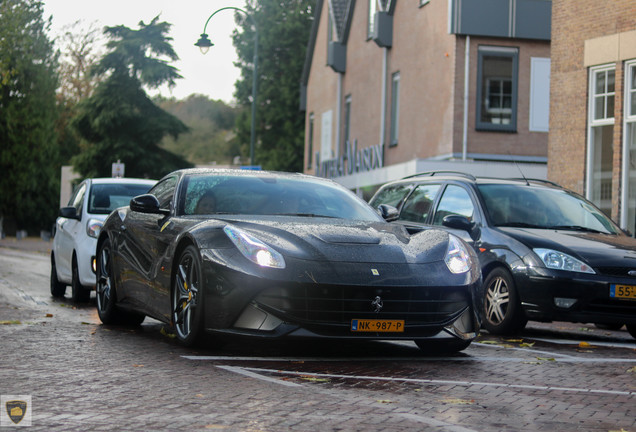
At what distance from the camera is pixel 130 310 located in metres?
9.62

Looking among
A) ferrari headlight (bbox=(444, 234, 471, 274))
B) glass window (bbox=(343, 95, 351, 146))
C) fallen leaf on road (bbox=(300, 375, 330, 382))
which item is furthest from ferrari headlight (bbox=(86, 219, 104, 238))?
glass window (bbox=(343, 95, 351, 146))

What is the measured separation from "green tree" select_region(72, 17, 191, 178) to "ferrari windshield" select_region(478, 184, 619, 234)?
44.8 metres

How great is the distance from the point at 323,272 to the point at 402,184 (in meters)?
5.85

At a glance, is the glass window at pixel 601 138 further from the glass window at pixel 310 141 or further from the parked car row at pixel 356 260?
the glass window at pixel 310 141

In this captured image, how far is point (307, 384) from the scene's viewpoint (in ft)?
21.2

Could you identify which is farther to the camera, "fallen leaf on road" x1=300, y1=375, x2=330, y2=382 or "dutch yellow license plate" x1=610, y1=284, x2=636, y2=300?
"dutch yellow license plate" x1=610, y1=284, x2=636, y2=300

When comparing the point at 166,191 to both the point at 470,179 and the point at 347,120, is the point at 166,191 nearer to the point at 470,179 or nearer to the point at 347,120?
the point at 470,179

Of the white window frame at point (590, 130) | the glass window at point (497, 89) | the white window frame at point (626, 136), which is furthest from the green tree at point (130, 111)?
the white window frame at point (626, 136)

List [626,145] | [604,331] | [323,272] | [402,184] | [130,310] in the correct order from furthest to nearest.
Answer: [626,145], [402,184], [604,331], [130,310], [323,272]

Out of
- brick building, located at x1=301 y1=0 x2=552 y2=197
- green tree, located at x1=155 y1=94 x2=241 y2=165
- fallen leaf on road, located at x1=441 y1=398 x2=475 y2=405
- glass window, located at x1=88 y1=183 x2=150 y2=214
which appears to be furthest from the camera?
green tree, located at x1=155 y1=94 x2=241 y2=165

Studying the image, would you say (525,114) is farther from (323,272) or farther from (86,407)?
(86,407)

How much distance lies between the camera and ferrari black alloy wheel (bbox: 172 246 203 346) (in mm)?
7750

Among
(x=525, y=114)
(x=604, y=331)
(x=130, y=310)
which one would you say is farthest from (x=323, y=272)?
(x=525, y=114)

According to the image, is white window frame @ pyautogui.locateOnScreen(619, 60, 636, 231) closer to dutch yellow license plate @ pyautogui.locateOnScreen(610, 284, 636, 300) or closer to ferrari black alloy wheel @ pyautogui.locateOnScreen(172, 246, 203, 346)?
dutch yellow license plate @ pyautogui.locateOnScreen(610, 284, 636, 300)
